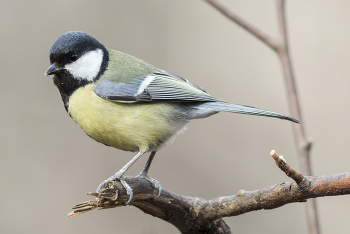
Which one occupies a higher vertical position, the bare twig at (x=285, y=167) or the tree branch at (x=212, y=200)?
the bare twig at (x=285, y=167)

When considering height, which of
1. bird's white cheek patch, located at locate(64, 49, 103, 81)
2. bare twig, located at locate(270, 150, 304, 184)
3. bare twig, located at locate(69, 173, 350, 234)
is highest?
bird's white cheek patch, located at locate(64, 49, 103, 81)

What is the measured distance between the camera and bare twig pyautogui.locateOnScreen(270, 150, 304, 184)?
4.05ft

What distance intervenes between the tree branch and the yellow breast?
27cm

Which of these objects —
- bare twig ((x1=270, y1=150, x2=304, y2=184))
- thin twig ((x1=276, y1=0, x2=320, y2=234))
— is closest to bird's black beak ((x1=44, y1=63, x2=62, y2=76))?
thin twig ((x1=276, y1=0, x2=320, y2=234))

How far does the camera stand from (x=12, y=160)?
3.26 metres

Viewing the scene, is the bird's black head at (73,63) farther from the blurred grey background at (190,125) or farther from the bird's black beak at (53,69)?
the blurred grey background at (190,125)

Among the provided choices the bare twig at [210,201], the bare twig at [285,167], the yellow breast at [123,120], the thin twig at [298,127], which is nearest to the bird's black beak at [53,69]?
the yellow breast at [123,120]

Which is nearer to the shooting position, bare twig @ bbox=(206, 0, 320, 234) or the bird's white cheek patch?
bare twig @ bbox=(206, 0, 320, 234)

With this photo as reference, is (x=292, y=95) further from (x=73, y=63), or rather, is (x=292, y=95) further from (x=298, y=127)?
(x=73, y=63)

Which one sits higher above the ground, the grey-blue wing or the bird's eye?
the bird's eye

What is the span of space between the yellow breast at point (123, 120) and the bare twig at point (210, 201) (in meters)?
0.27

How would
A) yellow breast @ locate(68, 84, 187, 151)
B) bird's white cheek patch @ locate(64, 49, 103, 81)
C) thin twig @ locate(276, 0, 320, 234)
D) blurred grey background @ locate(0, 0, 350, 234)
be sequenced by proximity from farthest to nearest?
blurred grey background @ locate(0, 0, 350, 234), bird's white cheek patch @ locate(64, 49, 103, 81), yellow breast @ locate(68, 84, 187, 151), thin twig @ locate(276, 0, 320, 234)

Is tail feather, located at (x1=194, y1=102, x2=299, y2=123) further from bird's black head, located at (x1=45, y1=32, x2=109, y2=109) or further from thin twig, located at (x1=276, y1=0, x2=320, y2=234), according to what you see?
bird's black head, located at (x1=45, y1=32, x2=109, y2=109)

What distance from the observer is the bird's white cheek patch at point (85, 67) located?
207 cm
